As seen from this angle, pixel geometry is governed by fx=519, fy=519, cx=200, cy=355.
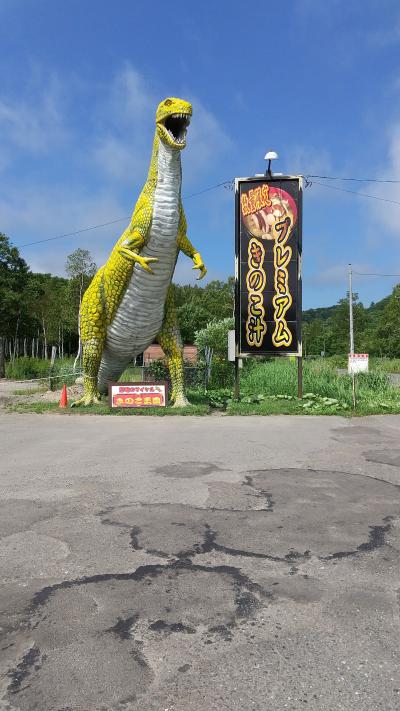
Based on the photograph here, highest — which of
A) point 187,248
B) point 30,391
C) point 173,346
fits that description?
point 187,248

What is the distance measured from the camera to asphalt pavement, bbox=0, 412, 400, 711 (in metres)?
2.24

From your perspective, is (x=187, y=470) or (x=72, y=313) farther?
(x=72, y=313)

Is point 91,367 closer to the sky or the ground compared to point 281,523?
closer to the sky

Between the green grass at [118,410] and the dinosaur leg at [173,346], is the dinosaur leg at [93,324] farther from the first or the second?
the dinosaur leg at [173,346]

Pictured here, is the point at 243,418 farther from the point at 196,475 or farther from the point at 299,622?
the point at 299,622

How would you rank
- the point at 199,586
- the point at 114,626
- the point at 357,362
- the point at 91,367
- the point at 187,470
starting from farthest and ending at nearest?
1. the point at 357,362
2. the point at 91,367
3. the point at 187,470
4. the point at 199,586
5. the point at 114,626

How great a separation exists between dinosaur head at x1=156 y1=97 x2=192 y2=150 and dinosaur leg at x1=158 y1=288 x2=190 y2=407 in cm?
347

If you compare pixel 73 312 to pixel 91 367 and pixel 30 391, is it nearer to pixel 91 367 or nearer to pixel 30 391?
pixel 30 391

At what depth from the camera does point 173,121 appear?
10.8 m

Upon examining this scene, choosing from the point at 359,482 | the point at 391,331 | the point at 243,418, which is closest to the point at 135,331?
the point at 243,418

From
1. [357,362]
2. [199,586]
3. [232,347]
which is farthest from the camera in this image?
[232,347]

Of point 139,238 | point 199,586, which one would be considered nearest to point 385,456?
point 199,586

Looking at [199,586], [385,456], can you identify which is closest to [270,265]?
[385,456]

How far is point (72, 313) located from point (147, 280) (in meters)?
29.7
